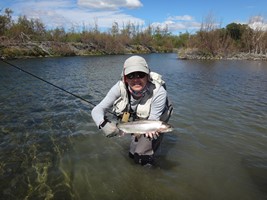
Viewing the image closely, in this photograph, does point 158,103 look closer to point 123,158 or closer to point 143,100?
point 143,100

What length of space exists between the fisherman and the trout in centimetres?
12

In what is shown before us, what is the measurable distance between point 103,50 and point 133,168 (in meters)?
72.1

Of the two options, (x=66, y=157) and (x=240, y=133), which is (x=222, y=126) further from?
(x=66, y=157)

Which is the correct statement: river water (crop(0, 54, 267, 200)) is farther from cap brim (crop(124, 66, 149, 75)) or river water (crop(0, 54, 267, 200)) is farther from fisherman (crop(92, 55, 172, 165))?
cap brim (crop(124, 66, 149, 75))

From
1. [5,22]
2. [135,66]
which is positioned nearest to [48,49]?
[5,22]

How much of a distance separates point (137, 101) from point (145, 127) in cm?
89

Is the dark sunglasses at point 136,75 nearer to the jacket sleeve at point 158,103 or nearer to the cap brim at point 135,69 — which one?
the cap brim at point 135,69

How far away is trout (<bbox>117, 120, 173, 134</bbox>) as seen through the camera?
15.7ft

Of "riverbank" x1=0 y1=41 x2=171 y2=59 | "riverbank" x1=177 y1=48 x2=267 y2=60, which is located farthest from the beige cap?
"riverbank" x1=177 y1=48 x2=267 y2=60

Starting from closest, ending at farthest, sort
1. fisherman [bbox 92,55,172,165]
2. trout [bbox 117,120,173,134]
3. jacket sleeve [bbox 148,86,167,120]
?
1. trout [bbox 117,120,173,134]
2. fisherman [bbox 92,55,172,165]
3. jacket sleeve [bbox 148,86,167,120]

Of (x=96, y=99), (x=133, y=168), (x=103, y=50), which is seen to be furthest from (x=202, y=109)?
(x=103, y=50)

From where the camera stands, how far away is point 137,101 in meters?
5.56

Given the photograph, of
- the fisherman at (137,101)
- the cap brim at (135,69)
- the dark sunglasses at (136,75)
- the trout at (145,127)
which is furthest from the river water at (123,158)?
the cap brim at (135,69)

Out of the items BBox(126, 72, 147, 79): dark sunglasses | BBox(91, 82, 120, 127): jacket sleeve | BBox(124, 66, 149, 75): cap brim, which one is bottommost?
BBox(91, 82, 120, 127): jacket sleeve
